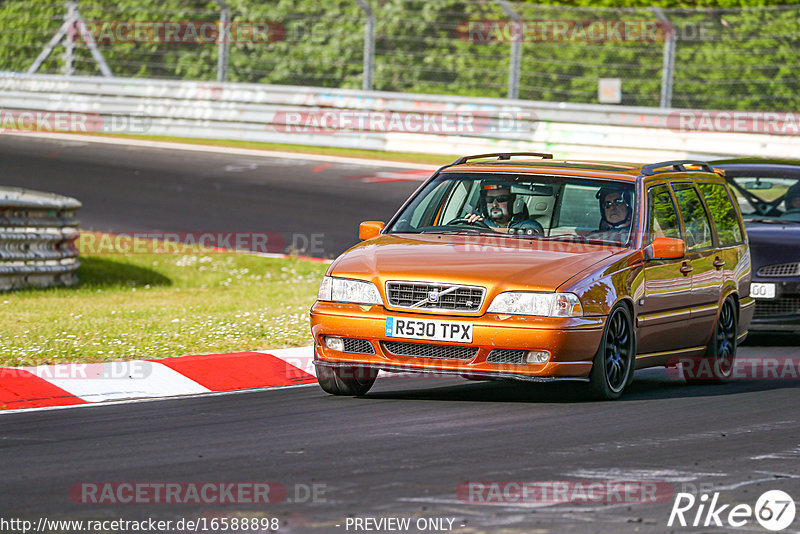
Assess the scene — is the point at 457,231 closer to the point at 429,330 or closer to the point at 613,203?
the point at 613,203

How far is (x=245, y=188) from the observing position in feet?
72.8

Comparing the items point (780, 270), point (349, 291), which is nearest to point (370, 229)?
point (349, 291)

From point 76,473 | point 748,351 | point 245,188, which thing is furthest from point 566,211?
point 245,188

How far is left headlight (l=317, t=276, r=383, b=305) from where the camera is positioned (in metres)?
8.54

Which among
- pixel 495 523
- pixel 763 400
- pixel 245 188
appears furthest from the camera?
pixel 245 188

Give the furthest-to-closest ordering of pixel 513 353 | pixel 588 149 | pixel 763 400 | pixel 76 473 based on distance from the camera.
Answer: pixel 588 149 < pixel 763 400 < pixel 513 353 < pixel 76 473

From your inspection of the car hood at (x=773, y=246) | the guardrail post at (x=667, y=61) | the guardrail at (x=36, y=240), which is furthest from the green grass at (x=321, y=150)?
the car hood at (x=773, y=246)

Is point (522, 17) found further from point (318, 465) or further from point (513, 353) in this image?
point (318, 465)

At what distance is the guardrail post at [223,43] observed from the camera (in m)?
27.5

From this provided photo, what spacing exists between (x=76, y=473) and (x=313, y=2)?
22.0 meters

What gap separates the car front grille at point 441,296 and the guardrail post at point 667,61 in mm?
16905

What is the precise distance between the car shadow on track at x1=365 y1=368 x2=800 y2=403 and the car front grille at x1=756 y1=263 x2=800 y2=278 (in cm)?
215

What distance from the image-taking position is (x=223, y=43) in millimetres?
27641

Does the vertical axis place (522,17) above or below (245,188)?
above
